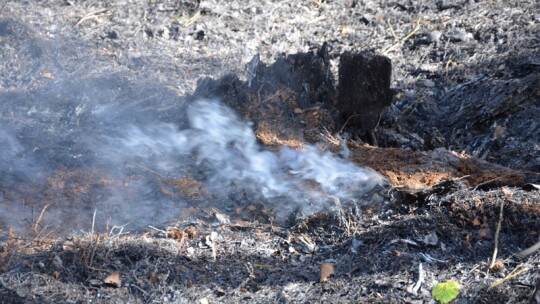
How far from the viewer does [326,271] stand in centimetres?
327

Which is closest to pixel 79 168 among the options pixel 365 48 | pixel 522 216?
pixel 522 216

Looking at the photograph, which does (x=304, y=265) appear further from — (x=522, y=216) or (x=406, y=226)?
(x=522, y=216)

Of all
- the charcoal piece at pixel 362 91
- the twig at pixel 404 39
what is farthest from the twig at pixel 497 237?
the twig at pixel 404 39

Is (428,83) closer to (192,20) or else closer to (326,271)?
(192,20)

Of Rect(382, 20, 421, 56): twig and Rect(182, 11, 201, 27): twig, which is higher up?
Rect(382, 20, 421, 56): twig

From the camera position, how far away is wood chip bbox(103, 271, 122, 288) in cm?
310

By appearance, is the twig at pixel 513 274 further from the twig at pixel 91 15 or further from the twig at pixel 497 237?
the twig at pixel 91 15

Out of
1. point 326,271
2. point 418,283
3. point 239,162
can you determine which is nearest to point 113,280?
point 326,271

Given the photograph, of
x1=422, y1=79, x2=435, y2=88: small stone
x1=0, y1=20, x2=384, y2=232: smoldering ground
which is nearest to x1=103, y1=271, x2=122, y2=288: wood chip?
x1=0, y1=20, x2=384, y2=232: smoldering ground

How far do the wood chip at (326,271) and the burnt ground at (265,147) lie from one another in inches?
1.2

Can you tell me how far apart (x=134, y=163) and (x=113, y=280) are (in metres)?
1.14

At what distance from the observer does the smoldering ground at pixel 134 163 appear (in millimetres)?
3746

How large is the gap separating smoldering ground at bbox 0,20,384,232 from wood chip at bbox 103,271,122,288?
0.35 m

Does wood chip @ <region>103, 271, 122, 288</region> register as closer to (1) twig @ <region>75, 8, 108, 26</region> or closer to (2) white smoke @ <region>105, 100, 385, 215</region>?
(2) white smoke @ <region>105, 100, 385, 215</region>
